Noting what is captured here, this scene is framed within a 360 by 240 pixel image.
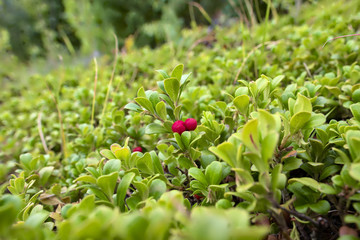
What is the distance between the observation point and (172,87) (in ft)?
2.48

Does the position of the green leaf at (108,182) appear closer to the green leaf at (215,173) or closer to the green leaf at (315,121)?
the green leaf at (215,173)

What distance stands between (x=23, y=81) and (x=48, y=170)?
3072 mm

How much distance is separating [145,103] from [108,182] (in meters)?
0.26

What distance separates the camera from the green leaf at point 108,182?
1.94 ft

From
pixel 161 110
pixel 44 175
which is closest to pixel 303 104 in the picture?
pixel 161 110

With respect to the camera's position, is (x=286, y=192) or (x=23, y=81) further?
(x=23, y=81)

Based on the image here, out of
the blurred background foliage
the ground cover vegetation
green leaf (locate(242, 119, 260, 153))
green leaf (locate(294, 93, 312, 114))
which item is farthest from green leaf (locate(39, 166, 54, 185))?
the blurred background foliage

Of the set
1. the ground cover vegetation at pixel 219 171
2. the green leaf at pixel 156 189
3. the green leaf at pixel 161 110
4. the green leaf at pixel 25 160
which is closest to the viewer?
the ground cover vegetation at pixel 219 171

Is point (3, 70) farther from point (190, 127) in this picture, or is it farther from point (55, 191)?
point (190, 127)

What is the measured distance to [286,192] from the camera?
2.12ft

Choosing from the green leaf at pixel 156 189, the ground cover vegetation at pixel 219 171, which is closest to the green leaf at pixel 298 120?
the ground cover vegetation at pixel 219 171

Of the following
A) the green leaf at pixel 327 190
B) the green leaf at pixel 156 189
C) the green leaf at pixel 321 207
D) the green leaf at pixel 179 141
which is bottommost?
the green leaf at pixel 321 207

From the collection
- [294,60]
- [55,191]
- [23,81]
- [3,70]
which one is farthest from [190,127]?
[3,70]

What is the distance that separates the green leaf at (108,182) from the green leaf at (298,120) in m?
0.45
